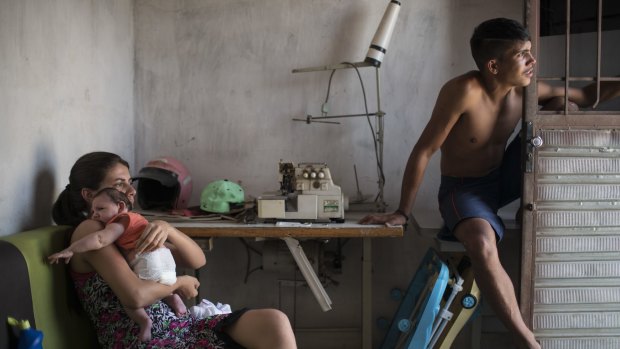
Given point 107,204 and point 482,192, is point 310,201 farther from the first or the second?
point 107,204

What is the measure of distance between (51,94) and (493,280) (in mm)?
1936

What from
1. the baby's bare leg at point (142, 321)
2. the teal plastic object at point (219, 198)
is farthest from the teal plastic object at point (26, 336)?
the teal plastic object at point (219, 198)

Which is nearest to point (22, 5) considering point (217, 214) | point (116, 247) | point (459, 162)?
point (116, 247)

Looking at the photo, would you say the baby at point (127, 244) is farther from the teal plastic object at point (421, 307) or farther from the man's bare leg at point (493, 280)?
the man's bare leg at point (493, 280)

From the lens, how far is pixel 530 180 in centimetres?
260

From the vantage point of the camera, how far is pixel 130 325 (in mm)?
1918

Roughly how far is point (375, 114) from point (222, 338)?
157 centimetres

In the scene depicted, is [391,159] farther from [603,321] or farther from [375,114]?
[603,321]

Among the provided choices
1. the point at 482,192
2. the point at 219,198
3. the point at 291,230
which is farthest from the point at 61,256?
the point at 482,192

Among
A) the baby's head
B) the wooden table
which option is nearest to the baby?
the baby's head

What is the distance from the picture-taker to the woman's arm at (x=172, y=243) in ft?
6.34

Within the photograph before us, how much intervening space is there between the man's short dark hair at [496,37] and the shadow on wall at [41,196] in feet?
6.21

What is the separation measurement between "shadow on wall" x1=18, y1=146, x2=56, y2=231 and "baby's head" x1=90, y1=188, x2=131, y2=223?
338 mm

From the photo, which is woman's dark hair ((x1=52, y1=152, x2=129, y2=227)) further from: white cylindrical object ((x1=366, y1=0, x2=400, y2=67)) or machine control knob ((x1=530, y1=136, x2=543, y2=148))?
machine control knob ((x1=530, y1=136, x2=543, y2=148))
